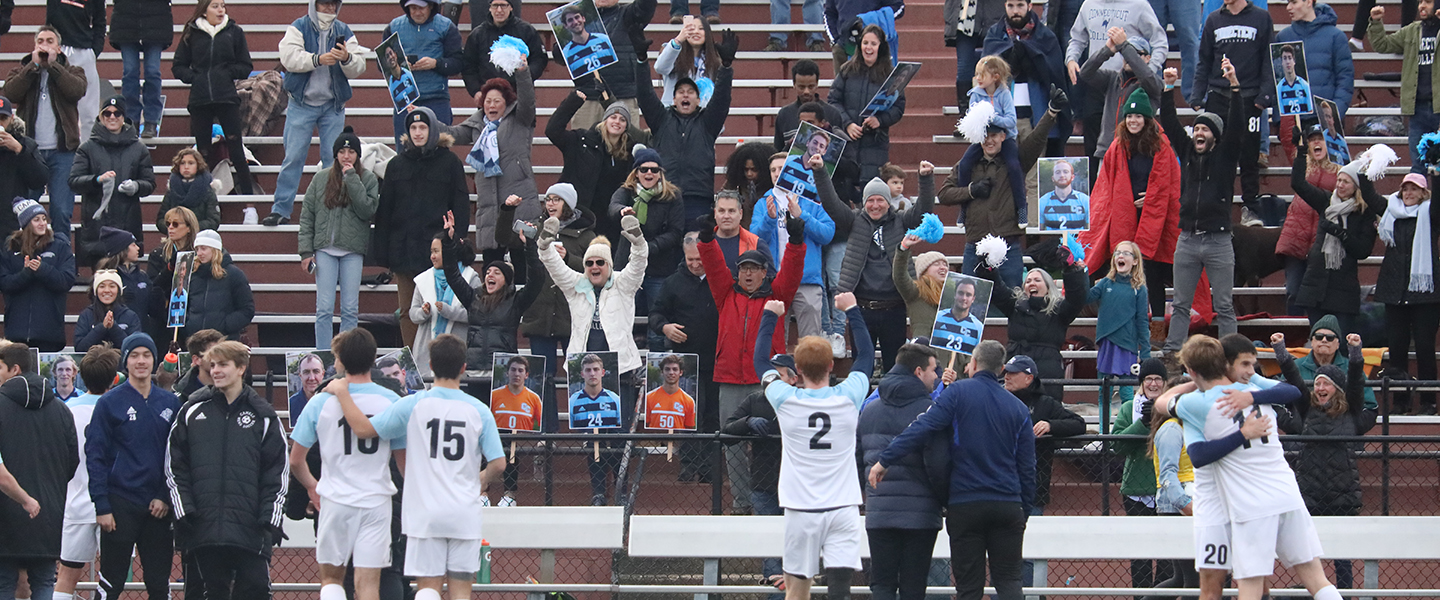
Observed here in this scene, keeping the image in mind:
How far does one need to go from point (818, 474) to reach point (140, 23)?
30.4ft

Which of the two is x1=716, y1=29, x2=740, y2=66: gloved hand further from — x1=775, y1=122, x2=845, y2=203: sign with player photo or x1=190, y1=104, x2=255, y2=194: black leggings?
x1=190, y1=104, x2=255, y2=194: black leggings

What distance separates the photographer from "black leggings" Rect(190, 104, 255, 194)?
14.1 meters

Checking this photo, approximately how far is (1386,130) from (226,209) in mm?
10573

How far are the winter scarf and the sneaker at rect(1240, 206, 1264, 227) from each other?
120 cm

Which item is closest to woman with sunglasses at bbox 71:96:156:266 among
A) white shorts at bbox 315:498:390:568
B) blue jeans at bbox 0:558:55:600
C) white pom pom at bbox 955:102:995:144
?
blue jeans at bbox 0:558:55:600

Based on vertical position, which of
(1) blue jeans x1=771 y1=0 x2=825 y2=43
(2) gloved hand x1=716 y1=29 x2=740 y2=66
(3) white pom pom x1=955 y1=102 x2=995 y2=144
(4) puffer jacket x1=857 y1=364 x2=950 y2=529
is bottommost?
(4) puffer jacket x1=857 y1=364 x2=950 y2=529

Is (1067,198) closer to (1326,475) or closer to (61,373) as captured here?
(1326,475)

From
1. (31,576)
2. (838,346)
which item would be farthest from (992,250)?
(31,576)

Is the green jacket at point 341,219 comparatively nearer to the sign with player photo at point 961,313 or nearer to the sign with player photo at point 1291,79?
the sign with player photo at point 961,313

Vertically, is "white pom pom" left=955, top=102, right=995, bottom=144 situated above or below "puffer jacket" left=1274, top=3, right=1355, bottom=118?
below

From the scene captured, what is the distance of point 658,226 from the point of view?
39.0ft

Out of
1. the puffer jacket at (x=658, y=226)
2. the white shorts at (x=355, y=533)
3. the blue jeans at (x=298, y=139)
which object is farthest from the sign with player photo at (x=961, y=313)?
the blue jeans at (x=298, y=139)

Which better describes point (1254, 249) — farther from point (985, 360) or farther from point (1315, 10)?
point (985, 360)

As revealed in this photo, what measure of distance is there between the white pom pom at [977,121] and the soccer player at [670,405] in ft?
10.6
